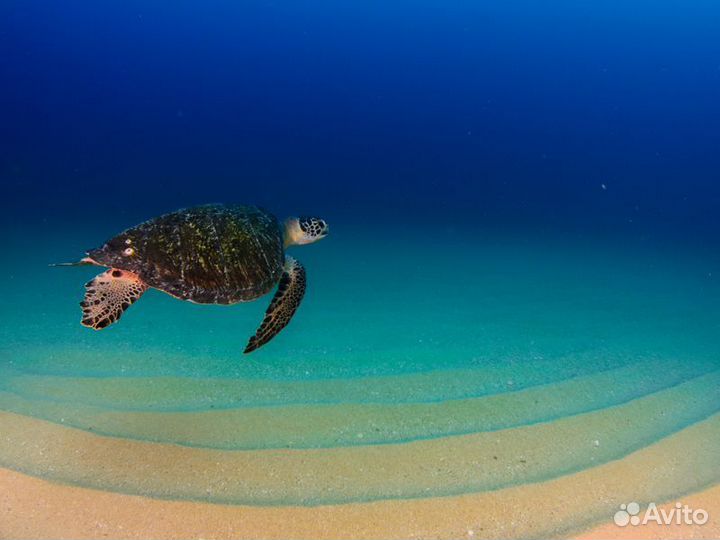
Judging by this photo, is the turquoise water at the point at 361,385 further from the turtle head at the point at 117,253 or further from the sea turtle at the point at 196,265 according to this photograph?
the turtle head at the point at 117,253

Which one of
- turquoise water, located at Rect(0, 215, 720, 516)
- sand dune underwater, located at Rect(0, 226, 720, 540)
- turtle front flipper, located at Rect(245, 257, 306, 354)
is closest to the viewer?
sand dune underwater, located at Rect(0, 226, 720, 540)

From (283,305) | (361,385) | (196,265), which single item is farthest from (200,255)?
(361,385)

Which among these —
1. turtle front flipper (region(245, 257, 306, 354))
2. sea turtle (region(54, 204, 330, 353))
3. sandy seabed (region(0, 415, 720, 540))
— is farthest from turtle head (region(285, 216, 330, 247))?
sandy seabed (region(0, 415, 720, 540))

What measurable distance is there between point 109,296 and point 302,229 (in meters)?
2.13

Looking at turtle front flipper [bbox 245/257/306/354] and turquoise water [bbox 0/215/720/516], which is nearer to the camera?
turquoise water [bbox 0/215/720/516]

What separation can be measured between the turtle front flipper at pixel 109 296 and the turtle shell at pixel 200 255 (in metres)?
0.09

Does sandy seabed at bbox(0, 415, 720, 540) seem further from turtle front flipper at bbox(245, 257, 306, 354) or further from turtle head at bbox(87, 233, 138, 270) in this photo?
turtle head at bbox(87, 233, 138, 270)

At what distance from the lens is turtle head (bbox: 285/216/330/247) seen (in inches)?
184

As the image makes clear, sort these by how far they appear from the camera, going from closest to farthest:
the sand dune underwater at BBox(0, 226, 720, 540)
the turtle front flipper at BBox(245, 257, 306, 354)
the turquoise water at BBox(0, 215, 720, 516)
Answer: the sand dune underwater at BBox(0, 226, 720, 540) < the turquoise water at BBox(0, 215, 720, 516) < the turtle front flipper at BBox(245, 257, 306, 354)

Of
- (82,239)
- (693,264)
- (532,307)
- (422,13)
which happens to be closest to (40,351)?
(532,307)

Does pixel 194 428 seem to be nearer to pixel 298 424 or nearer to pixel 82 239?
pixel 298 424

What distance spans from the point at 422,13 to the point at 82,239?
67.5 metres

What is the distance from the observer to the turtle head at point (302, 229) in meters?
4.68

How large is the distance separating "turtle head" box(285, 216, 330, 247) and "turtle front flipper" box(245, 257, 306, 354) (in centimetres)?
66
